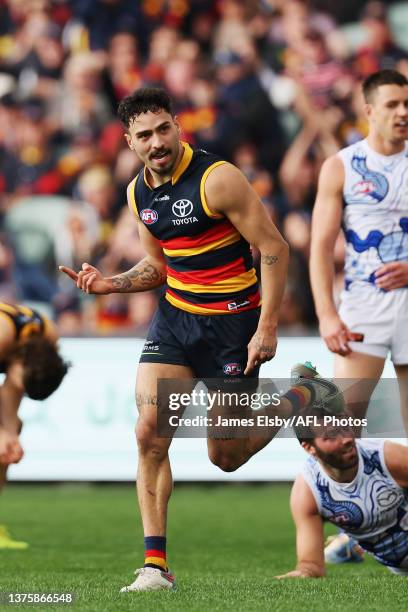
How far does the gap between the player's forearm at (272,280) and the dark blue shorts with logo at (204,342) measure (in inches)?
13.6

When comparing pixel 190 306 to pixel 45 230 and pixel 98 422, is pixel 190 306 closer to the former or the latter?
pixel 98 422

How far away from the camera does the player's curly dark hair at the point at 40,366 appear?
5.55 metres

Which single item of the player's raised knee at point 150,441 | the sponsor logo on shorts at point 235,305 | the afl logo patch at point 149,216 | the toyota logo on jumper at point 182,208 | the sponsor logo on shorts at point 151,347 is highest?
the toyota logo on jumper at point 182,208

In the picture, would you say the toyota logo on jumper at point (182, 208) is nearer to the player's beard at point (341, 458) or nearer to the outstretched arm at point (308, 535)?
the player's beard at point (341, 458)

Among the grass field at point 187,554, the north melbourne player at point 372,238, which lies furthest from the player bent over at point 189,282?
the north melbourne player at point 372,238

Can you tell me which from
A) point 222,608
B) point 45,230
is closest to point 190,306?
point 222,608

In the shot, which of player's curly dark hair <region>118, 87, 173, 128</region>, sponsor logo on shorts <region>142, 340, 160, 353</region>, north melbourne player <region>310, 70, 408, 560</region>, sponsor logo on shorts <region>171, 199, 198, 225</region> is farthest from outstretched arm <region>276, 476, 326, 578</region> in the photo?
player's curly dark hair <region>118, 87, 173, 128</region>

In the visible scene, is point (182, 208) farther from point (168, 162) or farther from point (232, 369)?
point (232, 369)

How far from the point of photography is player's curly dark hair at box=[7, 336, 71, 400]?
555 cm

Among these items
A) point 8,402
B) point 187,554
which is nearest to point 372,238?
point 8,402

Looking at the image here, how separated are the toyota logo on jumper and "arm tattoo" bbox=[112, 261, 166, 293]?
52 cm

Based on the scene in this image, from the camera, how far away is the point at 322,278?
682 centimetres

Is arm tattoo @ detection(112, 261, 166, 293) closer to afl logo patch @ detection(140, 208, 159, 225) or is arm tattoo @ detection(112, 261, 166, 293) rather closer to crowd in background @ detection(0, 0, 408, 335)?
afl logo patch @ detection(140, 208, 159, 225)

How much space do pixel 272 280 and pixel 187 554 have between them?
2.53 meters
